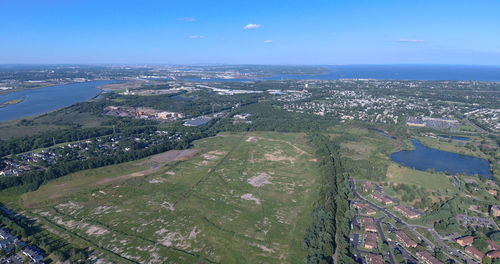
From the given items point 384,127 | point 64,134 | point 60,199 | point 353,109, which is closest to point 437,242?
point 60,199

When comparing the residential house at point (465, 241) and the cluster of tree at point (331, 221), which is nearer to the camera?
the cluster of tree at point (331, 221)

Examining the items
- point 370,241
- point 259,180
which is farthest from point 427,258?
point 259,180

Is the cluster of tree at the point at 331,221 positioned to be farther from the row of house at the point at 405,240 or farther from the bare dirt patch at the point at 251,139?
the bare dirt patch at the point at 251,139

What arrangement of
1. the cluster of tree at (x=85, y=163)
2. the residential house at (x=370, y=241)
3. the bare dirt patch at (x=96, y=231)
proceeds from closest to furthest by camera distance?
the residential house at (x=370, y=241) < the bare dirt patch at (x=96, y=231) < the cluster of tree at (x=85, y=163)

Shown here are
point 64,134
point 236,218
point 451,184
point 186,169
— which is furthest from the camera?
point 64,134

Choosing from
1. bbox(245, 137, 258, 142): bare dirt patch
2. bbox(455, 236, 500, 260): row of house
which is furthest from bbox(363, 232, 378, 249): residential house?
bbox(245, 137, 258, 142): bare dirt patch

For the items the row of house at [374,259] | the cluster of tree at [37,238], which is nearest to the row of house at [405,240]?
the row of house at [374,259]

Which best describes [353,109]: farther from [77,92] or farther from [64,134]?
[77,92]
